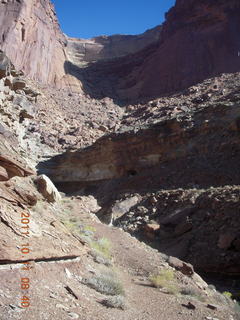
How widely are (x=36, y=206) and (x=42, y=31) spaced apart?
1791 inches

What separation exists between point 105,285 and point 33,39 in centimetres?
4404

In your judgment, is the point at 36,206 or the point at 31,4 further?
the point at 31,4

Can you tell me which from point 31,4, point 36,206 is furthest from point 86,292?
point 31,4

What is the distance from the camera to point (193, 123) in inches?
884

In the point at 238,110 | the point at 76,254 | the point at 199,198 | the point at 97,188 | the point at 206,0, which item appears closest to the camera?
the point at 76,254

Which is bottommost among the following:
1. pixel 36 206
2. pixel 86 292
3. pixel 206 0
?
pixel 86 292

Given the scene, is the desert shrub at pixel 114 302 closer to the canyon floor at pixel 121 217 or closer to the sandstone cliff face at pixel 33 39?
the canyon floor at pixel 121 217

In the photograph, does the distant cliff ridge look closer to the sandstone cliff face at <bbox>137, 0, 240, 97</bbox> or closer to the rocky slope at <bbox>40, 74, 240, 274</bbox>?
the sandstone cliff face at <bbox>137, 0, 240, 97</bbox>

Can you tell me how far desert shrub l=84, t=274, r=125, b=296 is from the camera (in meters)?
5.32

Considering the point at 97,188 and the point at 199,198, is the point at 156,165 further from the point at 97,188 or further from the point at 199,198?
the point at 199,198

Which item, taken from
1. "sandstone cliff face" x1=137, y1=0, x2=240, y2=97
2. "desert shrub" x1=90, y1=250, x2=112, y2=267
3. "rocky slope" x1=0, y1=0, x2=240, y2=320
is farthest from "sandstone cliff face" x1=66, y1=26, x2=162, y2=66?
"desert shrub" x1=90, y1=250, x2=112, y2=267

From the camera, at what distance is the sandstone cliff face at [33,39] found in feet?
128

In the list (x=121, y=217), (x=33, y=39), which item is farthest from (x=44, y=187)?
(x=33, y=39)
